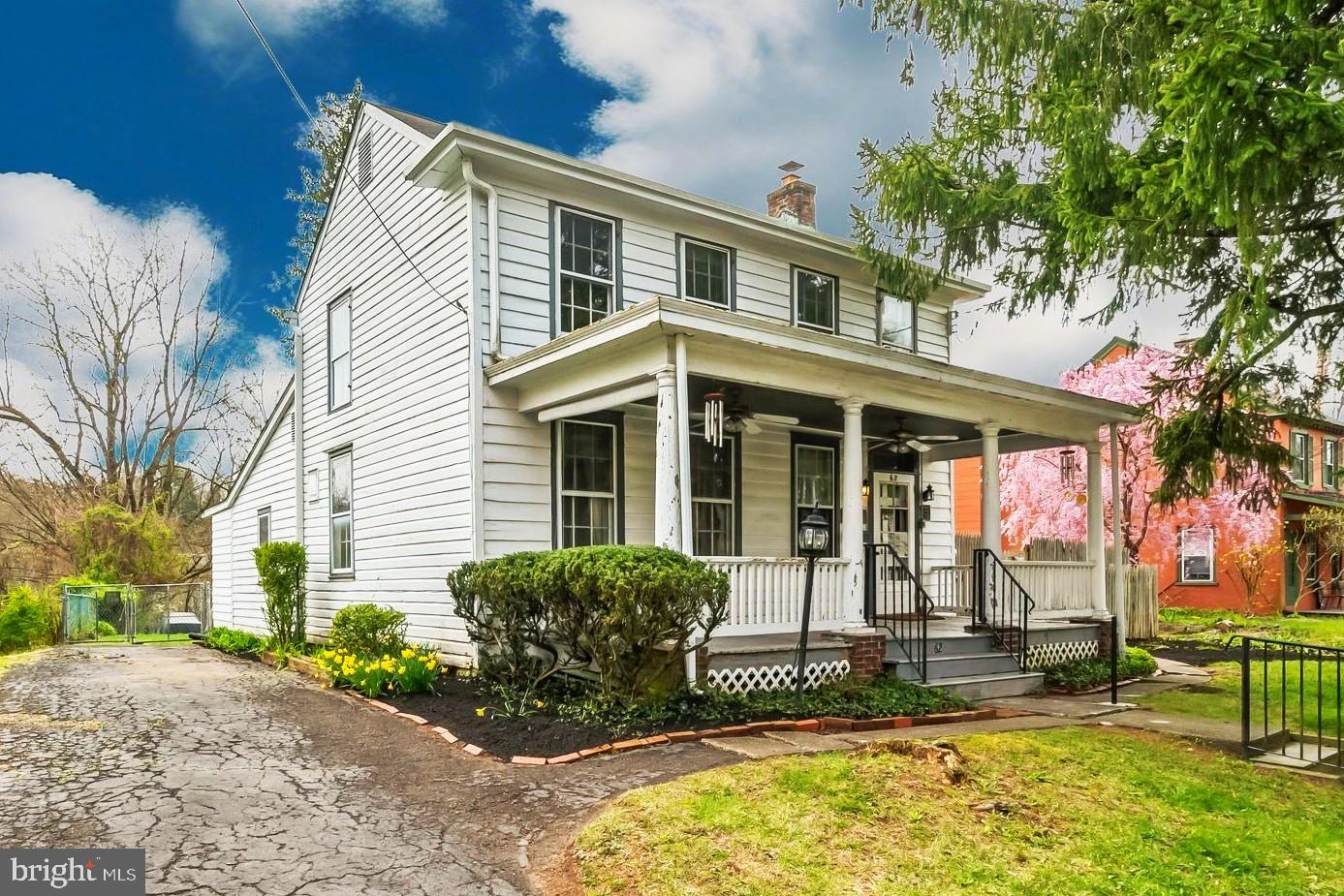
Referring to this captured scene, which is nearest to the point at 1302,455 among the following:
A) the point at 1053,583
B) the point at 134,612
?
the point at 1053,583

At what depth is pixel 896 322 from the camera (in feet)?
47.1

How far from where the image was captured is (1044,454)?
2278cm

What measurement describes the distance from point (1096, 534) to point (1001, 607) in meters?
2.30

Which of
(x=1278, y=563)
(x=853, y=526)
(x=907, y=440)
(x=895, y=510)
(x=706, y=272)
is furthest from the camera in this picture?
(x=1278, y=563)

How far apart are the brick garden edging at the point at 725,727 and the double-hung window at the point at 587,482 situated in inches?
113

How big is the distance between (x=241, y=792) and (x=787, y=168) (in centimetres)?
1225

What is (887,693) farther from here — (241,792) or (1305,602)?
(1305,602)

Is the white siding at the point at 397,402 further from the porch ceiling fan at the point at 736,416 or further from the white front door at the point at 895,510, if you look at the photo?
the white front door at the point at 895,510

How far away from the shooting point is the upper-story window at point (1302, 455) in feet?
91.9

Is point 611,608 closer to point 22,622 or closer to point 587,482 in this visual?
point 587,482

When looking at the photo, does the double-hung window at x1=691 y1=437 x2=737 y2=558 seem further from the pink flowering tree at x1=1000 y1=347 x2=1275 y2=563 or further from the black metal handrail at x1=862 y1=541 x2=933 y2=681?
the pink flowering tree at x1=1000 y1=347 x2=1275 y2=563

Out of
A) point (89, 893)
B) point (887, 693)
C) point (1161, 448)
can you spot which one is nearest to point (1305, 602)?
point (1161, 448)

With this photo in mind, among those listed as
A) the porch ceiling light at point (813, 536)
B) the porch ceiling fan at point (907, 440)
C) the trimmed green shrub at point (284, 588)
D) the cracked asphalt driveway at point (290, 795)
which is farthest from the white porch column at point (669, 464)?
the trimmed green shrub at point (284, 588)

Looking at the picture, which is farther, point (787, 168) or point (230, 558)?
point (230, 558)
